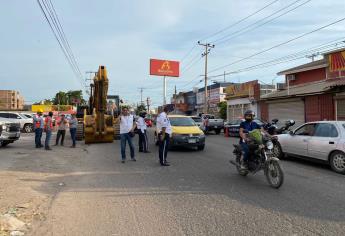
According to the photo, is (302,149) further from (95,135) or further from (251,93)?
(251,93)

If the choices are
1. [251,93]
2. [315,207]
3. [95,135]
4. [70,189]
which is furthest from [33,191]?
[251,93]

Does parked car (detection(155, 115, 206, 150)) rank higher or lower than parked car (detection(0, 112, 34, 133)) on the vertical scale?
lower

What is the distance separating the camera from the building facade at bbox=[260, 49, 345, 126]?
2203 centimetres

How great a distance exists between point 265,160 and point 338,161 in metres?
2.98

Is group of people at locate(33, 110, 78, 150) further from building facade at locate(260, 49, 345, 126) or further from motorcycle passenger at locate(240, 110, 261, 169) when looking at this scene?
building facade at locate(260, 49, 345, 126)

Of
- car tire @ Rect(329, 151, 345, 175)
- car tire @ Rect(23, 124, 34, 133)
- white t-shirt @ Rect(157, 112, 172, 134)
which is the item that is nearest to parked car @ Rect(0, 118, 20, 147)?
white t-shirt @ Rect(157, 112, 172, 134)

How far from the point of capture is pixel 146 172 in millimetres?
9266

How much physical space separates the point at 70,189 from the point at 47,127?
9.09 meters

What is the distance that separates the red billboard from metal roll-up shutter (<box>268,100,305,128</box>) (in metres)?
33.2

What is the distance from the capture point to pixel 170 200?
6.39 meters

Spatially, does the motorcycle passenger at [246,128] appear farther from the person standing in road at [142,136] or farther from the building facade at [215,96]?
→ the building facade at [215,96]

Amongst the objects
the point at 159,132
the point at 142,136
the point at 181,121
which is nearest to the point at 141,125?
the point at 142,136

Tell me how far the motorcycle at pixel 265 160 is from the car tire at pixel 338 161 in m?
2.66

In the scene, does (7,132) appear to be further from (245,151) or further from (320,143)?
(320,143)
